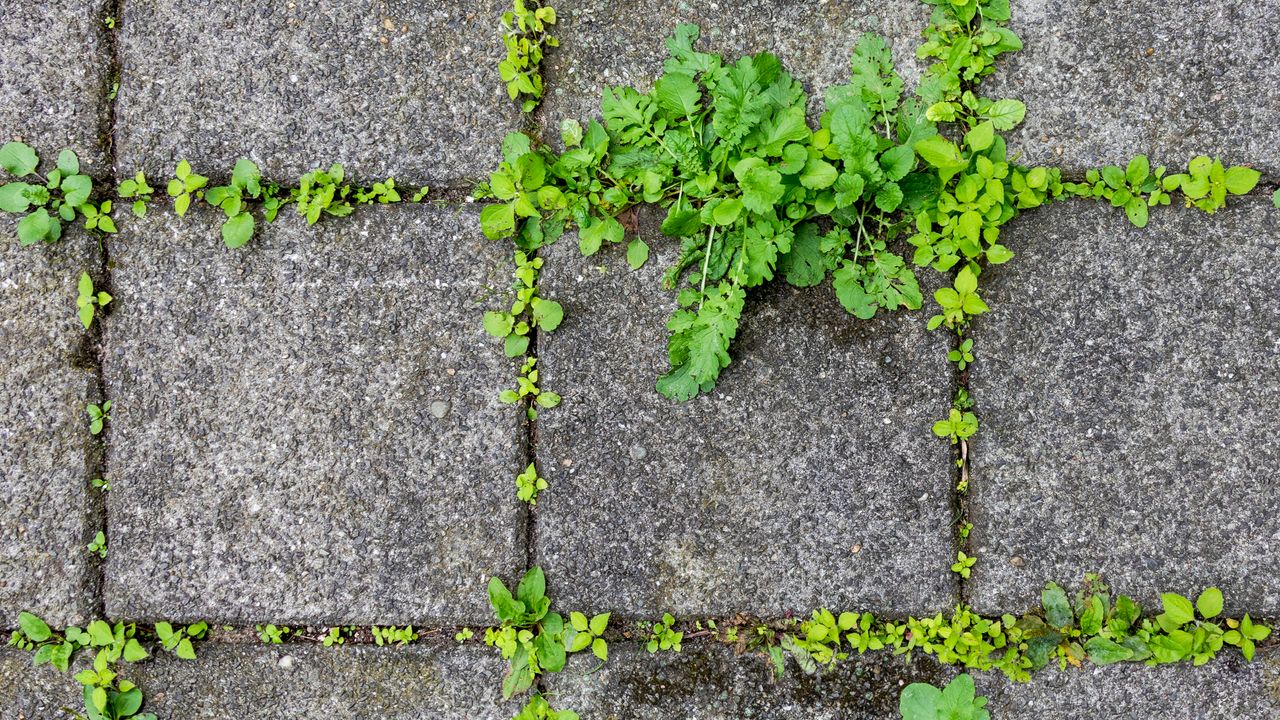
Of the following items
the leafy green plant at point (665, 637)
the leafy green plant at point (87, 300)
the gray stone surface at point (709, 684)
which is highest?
the leafy green plant at point (87, 300)

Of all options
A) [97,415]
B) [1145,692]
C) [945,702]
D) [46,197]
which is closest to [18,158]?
[46,197]

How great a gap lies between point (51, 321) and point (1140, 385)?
2715 millimetres

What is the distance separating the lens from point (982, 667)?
2.05 m

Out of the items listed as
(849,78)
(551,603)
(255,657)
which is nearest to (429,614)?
(551,603)

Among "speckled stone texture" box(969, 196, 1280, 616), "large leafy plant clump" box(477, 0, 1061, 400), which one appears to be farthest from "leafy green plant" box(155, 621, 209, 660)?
"speckled stone texture" box(969, 196, 1280, 616)

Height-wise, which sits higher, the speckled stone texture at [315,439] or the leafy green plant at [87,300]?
the leafy green plant at [87,300]

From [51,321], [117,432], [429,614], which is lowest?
[429,614]

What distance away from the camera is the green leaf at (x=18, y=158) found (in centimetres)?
209

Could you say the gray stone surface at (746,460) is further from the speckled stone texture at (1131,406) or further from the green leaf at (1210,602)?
the green leaf at (1210,602)

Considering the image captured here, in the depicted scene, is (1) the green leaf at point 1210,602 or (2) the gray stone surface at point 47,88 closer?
(1) the green leaf at point 1210,602

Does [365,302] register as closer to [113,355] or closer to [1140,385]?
[113,355]

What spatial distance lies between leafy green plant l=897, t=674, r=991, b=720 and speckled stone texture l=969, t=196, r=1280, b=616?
20cm

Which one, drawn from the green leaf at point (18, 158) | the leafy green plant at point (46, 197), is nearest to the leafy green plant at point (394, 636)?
the leafy green plant at point (46, 197)

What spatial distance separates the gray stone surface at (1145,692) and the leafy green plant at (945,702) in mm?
62
